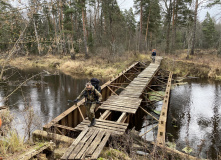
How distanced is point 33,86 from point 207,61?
2072cm

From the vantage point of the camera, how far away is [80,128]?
18.7ft

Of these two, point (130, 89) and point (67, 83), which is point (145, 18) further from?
point (130, 89)

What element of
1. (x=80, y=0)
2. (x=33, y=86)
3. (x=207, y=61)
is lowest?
(x=33, y=86)

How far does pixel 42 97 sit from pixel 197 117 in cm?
1134

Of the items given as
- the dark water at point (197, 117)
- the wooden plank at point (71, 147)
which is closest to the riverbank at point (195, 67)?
the dark water at point (197, 117)

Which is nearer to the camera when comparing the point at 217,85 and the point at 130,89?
the point at 130,89

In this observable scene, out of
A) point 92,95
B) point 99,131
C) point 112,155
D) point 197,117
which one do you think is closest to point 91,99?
point 92,95

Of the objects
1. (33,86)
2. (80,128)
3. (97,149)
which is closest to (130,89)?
(80,128)

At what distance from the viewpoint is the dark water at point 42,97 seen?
9.68 meters

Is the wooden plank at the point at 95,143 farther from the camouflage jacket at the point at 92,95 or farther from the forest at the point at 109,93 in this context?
the camouflage jacket at the point at 92,95

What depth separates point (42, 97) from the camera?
1295cm

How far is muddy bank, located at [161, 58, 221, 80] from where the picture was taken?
1877 centimetres

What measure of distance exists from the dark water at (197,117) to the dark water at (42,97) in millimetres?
7245

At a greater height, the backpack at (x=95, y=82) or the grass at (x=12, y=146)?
the backpack at (x=95, y=82)
